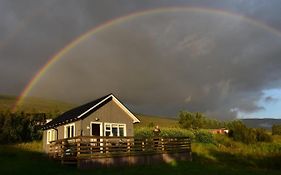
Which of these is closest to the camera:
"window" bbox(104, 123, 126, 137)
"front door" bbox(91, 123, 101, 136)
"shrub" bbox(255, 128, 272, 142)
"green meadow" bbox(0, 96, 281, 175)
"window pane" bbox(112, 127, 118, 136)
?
"green meadow" bbox(0, 96, 281, 175)

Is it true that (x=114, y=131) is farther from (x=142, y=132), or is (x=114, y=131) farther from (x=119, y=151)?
(x=142, y=132)

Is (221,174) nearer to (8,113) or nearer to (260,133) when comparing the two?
(260,133)

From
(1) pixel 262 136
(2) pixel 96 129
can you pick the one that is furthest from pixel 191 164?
(1) pixel 262 136

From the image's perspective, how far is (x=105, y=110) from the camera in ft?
102

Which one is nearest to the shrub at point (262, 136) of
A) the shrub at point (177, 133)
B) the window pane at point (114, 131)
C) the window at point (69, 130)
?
the shrub at point (177, 133)

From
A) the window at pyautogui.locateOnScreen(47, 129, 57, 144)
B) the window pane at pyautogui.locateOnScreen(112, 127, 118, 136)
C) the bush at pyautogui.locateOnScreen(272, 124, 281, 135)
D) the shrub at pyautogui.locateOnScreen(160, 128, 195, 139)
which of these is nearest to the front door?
the window pane at pyautogui.locateOnScreen(112, 127, 118, 136)

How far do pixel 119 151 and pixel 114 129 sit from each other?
699 centimetres

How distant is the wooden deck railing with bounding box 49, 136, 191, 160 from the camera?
2309cm

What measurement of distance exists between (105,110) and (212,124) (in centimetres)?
8008

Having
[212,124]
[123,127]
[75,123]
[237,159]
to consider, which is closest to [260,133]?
[237,159]

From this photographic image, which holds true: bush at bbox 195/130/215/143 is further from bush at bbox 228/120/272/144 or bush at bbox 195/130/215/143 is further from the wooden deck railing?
the wooden deck railing

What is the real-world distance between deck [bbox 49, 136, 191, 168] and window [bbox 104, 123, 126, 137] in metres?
4.18

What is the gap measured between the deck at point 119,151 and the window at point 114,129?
4.18m

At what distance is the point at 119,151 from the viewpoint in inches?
978
